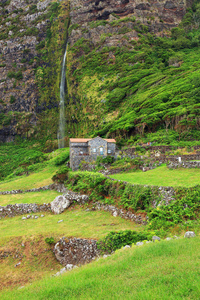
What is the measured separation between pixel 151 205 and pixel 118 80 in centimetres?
6243

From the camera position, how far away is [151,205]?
583 inches

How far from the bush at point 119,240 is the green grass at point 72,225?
43.9 inches

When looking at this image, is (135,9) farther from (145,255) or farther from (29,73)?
(145,255)

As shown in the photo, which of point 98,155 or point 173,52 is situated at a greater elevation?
point 173,52

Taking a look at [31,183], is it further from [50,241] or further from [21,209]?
[50,241]

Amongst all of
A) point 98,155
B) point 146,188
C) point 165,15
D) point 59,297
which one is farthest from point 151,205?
point 165,15

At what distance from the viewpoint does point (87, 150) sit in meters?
40.2

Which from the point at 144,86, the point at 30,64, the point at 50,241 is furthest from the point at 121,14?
the point at 50,241

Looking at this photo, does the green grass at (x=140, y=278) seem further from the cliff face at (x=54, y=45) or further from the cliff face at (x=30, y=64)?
the cliff face at (x=30, y=64)

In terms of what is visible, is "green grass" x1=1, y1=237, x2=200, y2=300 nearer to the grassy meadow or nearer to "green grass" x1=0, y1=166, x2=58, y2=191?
the grassy meadow

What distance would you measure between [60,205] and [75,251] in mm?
9481

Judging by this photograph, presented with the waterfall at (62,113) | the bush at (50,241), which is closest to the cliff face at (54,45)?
the waterfall at (62,113)

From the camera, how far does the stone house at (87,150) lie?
39062 millimetres

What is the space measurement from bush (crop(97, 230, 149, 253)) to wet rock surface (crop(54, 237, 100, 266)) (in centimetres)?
63
